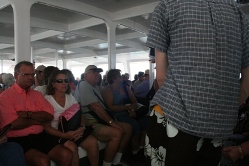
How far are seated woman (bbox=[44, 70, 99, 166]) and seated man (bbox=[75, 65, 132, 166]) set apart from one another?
0.23 meters

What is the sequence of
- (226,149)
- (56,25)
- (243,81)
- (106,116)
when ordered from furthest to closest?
(56,25) < (106,116) < (226,149) < (243,81)

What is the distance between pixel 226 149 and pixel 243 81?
2.32 ft

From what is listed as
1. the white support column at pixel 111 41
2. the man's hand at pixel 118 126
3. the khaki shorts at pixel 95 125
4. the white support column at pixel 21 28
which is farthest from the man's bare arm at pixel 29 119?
the white support column at pixel 111 41

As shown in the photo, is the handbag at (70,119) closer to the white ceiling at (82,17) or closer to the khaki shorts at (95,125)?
the khaki shorts at (95,125)

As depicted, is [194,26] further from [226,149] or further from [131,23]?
[131,23]

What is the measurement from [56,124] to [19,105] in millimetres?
533

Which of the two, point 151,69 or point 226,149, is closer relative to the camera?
point 226,149

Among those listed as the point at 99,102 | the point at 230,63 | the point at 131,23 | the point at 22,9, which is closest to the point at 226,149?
the point at 230,63

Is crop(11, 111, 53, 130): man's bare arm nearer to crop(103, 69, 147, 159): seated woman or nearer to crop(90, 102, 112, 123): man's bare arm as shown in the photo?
crop(90, 102, 112, 123): man's bare arm

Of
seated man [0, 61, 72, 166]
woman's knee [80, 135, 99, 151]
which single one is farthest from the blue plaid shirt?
woman's knee [80, 135, 99, 151]

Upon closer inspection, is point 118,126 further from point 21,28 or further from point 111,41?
point 111,41

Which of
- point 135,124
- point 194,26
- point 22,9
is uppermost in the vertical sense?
point 22,9

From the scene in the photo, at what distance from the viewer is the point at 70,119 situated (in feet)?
8.72

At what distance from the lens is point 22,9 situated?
12.1 feet
